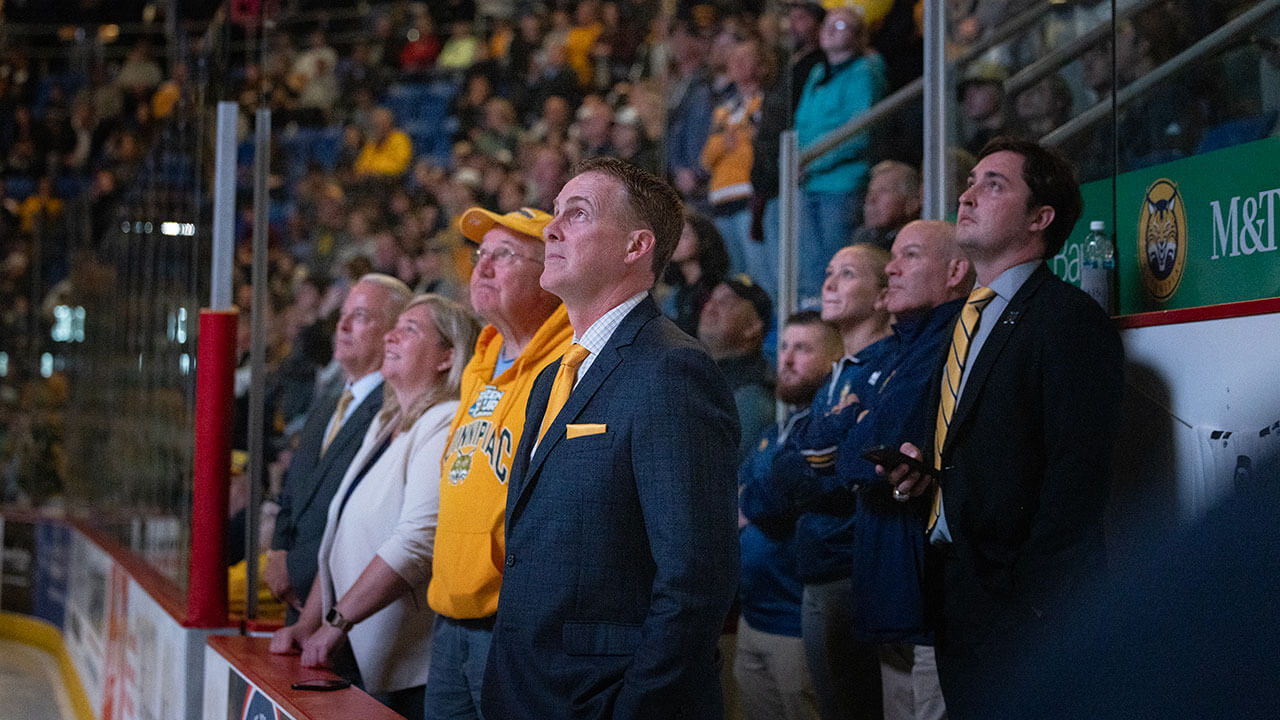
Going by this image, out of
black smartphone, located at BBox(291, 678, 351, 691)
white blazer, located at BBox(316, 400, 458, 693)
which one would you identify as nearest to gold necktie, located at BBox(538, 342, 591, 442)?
black smartphone, located at BBox(291, 678, 351, 691)

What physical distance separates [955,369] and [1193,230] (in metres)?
0.49

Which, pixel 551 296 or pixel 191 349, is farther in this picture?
pixel 191 349

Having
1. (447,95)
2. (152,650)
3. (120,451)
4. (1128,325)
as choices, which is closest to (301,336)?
(120,451)

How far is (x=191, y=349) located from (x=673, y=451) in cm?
211

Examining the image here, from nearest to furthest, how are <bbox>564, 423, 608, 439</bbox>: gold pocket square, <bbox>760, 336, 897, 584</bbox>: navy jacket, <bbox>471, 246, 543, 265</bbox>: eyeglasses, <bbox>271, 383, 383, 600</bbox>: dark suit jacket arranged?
<bbox>564, 423, 608, 439</bbox>: gold pocket square
<bbox>471, 246, 543, 265</bbox>: eyeglasses
<bbox>760, 336, 897, 584</bbox>: navy jacket
<bbox>271, 383, 383, 600</bbox>: dark suit jacket

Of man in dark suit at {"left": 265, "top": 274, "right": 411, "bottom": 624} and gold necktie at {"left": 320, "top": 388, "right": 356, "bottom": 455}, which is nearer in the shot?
man in dark suit at {"left": 265, "top": 274, "right": 411, "bottom": 624}

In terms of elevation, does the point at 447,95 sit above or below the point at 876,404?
above

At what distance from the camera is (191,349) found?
3.40m

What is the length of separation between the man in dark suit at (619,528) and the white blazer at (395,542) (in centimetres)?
78

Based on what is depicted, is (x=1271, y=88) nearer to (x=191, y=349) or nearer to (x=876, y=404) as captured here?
(x=876, y=404)

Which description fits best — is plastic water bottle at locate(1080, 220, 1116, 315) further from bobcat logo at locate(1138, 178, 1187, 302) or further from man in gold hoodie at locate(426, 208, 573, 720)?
man in gold hoodie at locate(426, 208, 573, 720)

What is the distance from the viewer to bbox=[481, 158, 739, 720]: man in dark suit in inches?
64.8

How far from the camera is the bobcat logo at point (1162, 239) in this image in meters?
2.26

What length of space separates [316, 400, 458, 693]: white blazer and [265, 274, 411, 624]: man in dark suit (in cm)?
23
